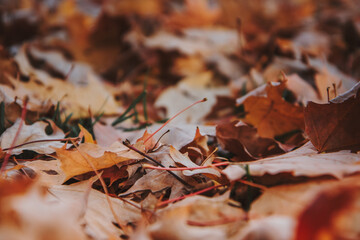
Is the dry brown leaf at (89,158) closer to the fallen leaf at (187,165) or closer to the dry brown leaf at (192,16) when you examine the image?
the fallen leaf at (187,165)

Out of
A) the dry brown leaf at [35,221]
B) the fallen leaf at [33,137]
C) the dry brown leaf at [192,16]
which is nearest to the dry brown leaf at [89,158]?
the fallen leaf at [33,137]

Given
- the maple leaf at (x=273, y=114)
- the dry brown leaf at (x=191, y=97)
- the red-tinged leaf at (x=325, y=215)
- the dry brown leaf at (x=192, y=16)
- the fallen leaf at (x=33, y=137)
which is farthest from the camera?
the dry brown leaf at (x=192, y=16)

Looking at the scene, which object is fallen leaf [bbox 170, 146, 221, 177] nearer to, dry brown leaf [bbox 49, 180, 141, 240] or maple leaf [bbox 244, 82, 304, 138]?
dry brown leaf [bbox 49, 180, 141, 240]

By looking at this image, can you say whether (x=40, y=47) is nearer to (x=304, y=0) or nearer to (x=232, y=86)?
(x=232, y=86)

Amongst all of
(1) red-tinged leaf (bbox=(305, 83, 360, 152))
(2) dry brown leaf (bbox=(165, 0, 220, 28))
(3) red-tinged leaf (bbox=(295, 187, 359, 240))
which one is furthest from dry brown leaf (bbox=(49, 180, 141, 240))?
(2) dry brown leaf (bbox=(165, 0, 220, 28))

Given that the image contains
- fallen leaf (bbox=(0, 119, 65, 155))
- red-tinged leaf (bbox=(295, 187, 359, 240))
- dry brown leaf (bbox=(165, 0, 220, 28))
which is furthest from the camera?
dry brown leaf (bbox=(165, 0, 220, 28))

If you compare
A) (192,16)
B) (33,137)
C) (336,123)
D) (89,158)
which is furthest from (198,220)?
(192,16)
